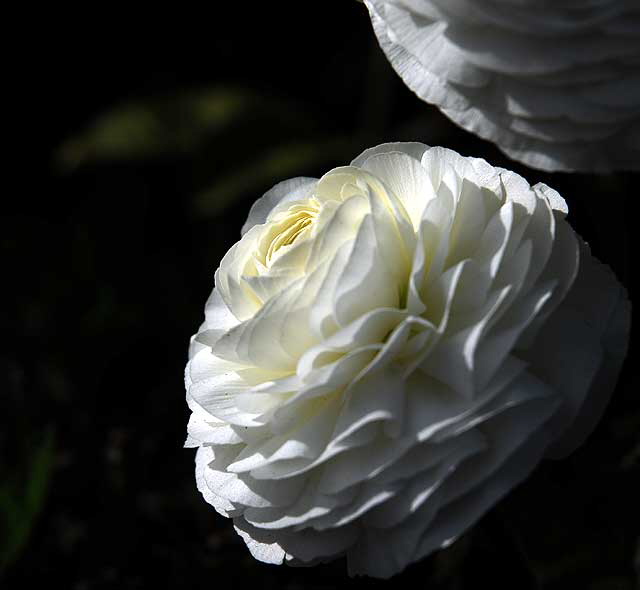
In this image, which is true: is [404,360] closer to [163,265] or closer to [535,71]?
[535,71]

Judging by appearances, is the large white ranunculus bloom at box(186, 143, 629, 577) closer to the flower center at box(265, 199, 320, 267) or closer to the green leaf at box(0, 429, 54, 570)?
the flower center at box(265, 199, 320, 267)

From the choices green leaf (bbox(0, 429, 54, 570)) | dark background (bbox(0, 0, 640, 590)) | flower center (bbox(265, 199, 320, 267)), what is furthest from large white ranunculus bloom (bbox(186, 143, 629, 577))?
green leaf (bbox(0, 429, 54, 570))

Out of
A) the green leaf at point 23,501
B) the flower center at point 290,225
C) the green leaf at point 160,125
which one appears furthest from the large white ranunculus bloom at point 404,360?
the green leaf at point 160,125

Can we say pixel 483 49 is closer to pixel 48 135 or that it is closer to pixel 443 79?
pixel 443 79

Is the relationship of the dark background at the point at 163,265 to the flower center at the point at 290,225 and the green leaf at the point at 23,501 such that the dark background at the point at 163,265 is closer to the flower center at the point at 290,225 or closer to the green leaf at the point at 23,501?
the green leaf at the point at 23,501

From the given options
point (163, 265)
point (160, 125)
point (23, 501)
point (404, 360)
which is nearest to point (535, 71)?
point (404, 360)

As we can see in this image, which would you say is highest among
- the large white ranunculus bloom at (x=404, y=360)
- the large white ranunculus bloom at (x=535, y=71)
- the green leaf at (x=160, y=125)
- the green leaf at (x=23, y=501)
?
the large white ranunculus bloom at (x=535, y=71)
